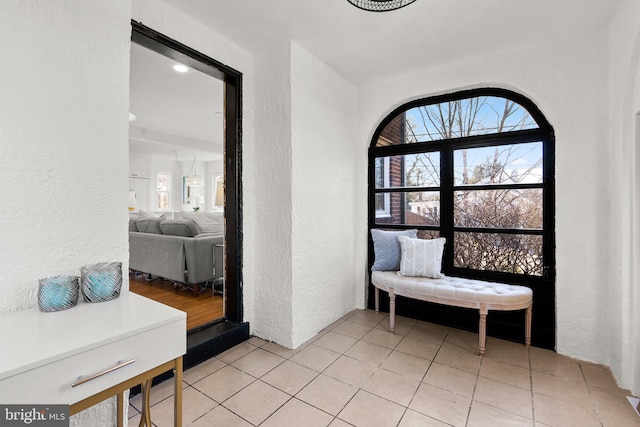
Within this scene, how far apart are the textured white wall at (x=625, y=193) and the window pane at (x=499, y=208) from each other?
50 cm

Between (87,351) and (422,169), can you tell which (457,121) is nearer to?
(422,169)

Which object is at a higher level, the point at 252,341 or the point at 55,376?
the point at 55,376

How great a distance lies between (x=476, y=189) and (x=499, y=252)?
60 centimetres

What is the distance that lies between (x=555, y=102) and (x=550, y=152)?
385mm

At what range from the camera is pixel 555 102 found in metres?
2.33

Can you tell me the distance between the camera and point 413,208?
10.3 feet

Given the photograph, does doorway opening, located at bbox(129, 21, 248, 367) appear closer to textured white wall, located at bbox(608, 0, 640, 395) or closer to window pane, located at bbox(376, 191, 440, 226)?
window pane, located at bbox(376, 191, 440, 226)

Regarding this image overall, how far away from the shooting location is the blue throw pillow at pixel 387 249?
2.98 meters

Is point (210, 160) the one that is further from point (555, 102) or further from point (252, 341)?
point (555, 102)

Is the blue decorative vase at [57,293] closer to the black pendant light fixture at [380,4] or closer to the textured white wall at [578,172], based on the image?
the black pendant light fixture at [380,4]

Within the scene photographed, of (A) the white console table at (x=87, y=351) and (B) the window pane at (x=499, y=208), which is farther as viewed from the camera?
(B) the window pane at (x=499, y=208)

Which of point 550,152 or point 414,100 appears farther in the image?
point 414,100

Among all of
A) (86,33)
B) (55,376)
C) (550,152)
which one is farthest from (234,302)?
(550,152)

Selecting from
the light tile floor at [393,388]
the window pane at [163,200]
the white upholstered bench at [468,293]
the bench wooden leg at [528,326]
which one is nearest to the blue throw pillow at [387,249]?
the white upholstered bench at [468,293]
